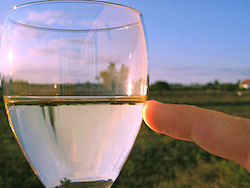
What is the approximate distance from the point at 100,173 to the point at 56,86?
0.74 ft

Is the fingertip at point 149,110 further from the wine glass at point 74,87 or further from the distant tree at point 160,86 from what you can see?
the distant tree at point 160,86

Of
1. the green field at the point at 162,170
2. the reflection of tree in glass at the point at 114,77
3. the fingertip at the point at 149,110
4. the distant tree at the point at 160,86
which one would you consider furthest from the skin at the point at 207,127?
the distant tree at the point at 160,86

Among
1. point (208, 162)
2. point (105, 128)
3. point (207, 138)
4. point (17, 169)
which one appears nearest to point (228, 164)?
point (208, 162)

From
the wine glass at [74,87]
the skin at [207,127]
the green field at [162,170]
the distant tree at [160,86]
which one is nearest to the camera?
the wine glass at [74,87]

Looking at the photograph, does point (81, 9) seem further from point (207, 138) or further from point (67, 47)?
point (207, 138)

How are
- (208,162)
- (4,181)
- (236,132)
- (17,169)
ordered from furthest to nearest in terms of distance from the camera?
(208,162) → (17,169) → (4,181) → (236,132)

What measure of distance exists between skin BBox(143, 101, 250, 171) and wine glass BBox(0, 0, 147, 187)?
0.17 m

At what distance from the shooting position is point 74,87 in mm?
633

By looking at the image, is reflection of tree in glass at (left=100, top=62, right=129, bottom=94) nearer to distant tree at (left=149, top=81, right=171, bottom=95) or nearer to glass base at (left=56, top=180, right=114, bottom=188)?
glass base at (left=56, top=180, right=114, bottom=188)

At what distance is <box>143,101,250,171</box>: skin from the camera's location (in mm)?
772

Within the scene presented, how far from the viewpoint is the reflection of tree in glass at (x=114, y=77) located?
642 millimetres

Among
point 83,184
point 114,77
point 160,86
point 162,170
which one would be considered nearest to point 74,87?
point 114,77

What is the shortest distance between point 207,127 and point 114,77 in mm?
333

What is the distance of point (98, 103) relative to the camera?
60 centimetres
